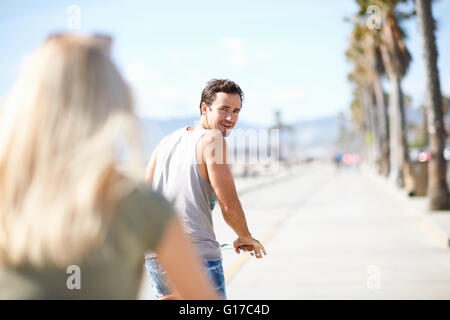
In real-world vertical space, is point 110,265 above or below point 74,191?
below

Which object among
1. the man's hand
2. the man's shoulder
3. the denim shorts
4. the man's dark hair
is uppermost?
the man's dark hair

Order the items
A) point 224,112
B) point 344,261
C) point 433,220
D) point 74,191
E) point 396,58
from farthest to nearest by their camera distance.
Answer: point 396,58 → point 433,220 → point 344,261 → point 224,112 → point 74,191

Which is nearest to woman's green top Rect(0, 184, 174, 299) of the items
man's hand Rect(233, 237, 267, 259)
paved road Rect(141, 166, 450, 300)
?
man's hand Rect(233, 237, 267, 259)

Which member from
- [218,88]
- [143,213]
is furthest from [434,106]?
[143,213]

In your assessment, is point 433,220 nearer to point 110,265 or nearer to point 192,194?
point 192,194

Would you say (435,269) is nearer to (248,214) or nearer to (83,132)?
(83,132)

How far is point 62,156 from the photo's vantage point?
137cm

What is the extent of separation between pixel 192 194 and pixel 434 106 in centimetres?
1326

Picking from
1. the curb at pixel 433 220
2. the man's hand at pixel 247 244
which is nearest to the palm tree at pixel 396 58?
the curb at pixel 433 220

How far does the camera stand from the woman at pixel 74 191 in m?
1.36

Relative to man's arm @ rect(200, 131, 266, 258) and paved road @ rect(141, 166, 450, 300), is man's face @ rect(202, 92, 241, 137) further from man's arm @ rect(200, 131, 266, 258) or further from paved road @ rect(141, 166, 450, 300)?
paved road @ rect(141, 166, 450, 300)

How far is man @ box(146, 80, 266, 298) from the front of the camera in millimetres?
2531

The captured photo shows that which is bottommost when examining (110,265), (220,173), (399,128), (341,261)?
(341,261)
